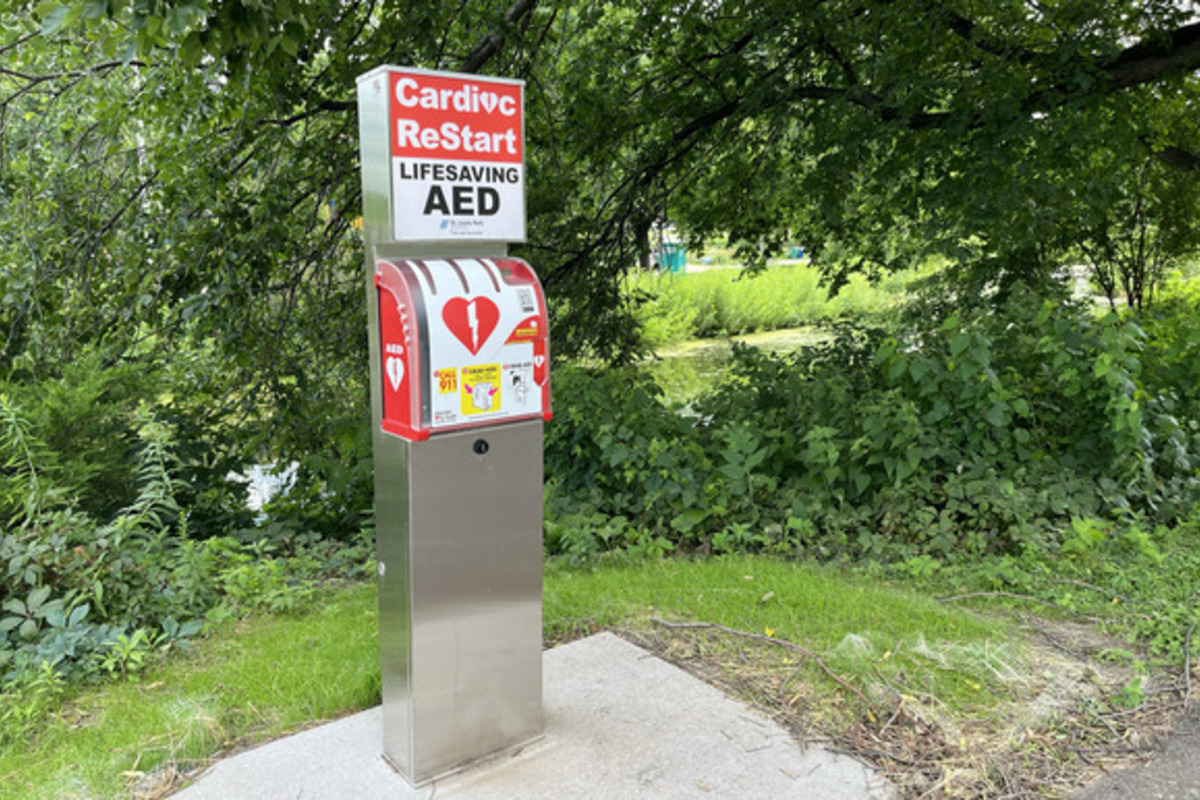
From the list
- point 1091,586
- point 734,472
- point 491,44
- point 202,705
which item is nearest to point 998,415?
point 1091,586

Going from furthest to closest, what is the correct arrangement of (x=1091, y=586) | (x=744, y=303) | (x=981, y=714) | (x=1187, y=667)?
(x=744, y=303)
(x=1091, y=586)
(x=1187, y=667)
(x=981, y=714)

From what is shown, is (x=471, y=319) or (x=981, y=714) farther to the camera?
(x=981, y=714)

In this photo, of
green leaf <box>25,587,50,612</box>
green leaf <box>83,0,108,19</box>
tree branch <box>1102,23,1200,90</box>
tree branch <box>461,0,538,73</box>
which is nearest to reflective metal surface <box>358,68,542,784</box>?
green leaf <box>83,0,108,19</box>

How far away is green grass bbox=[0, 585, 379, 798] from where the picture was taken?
102 inches

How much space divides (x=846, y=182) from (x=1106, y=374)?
325 cm

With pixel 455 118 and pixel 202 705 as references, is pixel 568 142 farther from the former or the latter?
pixel 202 705

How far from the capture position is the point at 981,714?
2.82 metres

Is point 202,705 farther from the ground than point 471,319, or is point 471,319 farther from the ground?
point 471,319

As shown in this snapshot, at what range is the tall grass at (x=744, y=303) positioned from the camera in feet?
60.9

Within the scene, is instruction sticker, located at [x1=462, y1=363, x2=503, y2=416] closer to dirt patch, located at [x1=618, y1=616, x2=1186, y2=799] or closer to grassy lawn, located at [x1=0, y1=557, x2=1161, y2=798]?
grassy lawn, located at [x1=0, y1=557, x2=1161, y2=798]

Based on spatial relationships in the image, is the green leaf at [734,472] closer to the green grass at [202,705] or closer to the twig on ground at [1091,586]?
the twig on ground at [1091,586]

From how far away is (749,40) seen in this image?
719cm

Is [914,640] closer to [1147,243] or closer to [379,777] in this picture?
[379,777]

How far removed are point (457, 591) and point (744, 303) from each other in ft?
61.7
